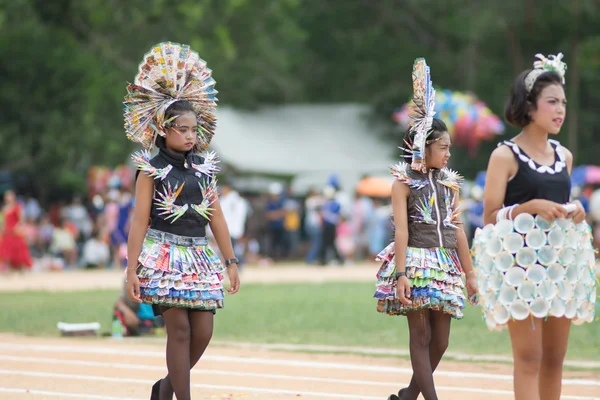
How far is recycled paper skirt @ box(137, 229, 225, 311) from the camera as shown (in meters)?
6.95

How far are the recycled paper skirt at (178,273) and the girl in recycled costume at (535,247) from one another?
1.80 metres

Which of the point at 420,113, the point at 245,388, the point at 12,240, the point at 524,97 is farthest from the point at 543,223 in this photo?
the point at 12,240

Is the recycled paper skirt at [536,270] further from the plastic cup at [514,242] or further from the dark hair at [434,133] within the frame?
the dark hair at [434,133]

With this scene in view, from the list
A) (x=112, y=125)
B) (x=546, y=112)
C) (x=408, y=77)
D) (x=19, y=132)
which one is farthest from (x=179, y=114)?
(x=408, y=77)

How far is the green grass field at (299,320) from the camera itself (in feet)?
40.5

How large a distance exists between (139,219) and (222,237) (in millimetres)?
616

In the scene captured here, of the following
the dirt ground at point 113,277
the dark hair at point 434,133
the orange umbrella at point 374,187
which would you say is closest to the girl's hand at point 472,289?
the dark hair at point 434,133

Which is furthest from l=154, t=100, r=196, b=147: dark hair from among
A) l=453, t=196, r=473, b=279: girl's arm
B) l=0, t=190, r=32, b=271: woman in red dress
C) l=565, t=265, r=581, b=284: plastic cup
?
l=0, t=190, r=32, b=271: woman in red dress

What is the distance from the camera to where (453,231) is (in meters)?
7.43

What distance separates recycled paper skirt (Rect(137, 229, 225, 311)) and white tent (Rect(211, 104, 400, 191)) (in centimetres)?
2616

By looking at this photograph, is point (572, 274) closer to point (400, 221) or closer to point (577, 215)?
point (577, 215)

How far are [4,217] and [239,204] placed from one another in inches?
208

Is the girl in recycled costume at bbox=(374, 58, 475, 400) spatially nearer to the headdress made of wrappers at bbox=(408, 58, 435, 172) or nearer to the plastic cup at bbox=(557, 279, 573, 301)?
the headdress made of wrappers at bbox=(408, 58, 435, 172)

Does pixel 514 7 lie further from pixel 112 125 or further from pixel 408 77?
pixel 112 125
